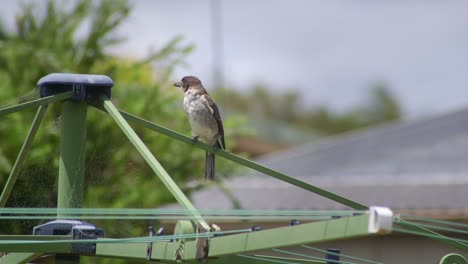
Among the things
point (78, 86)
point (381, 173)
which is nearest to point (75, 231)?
point (78, 86)

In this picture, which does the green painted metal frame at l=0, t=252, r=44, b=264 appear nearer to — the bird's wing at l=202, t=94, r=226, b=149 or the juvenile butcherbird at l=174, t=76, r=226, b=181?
the juvenile butcherbird at l=174, t=76, r=226, b=181

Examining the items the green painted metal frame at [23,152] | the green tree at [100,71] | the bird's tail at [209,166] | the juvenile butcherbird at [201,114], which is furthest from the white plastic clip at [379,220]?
the green tree at [100,71]

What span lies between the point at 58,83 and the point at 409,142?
12.5m

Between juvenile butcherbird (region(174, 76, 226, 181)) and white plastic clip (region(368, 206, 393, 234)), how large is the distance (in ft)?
12.0

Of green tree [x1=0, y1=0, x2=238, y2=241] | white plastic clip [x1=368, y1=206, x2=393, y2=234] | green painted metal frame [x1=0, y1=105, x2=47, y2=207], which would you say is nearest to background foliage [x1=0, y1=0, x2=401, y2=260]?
green tree [x1=0, y1=0, x2=238, y2=241]

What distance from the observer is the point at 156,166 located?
16.7 feet

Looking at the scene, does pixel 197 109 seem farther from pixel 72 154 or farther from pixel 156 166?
pixel 156 166

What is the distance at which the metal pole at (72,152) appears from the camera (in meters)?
5.44

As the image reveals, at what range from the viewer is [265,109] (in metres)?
53.5

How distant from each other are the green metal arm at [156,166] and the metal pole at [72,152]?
16cm

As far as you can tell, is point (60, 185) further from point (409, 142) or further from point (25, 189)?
point (409, 142)

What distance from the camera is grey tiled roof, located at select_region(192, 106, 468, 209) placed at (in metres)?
13.4

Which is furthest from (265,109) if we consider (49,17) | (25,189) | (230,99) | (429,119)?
(25,189)

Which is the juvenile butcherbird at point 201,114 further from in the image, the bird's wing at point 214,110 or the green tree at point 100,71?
the green tree at point 100,71
